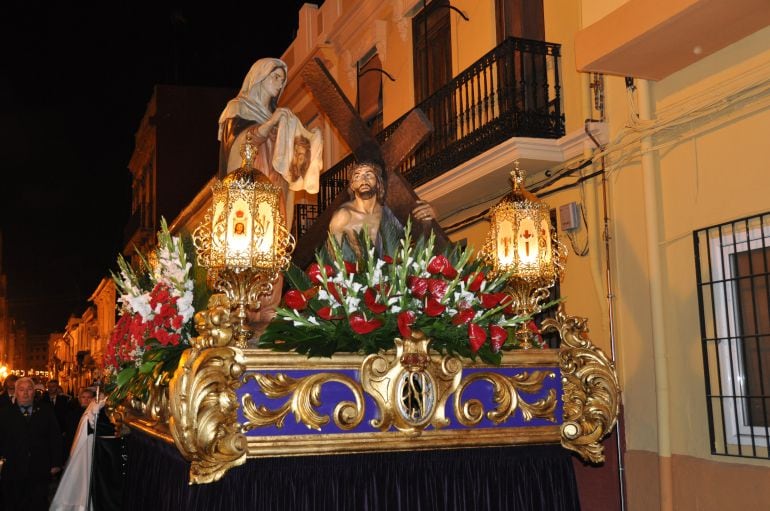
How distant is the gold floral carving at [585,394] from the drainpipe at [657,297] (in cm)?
328

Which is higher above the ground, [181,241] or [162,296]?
[181,241]

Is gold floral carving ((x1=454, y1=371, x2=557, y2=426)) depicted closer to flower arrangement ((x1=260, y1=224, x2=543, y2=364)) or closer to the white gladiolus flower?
flower arrangement ((x1=260, y1=224, x2=543, y2=364))

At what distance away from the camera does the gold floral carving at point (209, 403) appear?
3205 millimetres

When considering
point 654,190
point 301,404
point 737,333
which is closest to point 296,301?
point 301,404

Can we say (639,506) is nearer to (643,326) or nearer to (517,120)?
(643,326)

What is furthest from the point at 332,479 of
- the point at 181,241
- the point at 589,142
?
the point at 589,142

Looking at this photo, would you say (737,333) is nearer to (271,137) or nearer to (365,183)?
(365,183)

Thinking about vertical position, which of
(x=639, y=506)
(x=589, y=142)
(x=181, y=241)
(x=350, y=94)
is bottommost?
(x=639, y=506)

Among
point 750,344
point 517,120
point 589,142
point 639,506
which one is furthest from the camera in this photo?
point 517,120

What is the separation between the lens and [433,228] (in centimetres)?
525

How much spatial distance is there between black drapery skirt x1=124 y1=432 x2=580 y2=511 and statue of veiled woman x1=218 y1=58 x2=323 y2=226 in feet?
6.29

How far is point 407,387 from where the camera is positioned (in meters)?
3.59

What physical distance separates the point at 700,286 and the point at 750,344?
0.60m

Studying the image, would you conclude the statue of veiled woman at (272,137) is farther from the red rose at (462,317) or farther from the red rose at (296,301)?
the red rose at (462,317)
